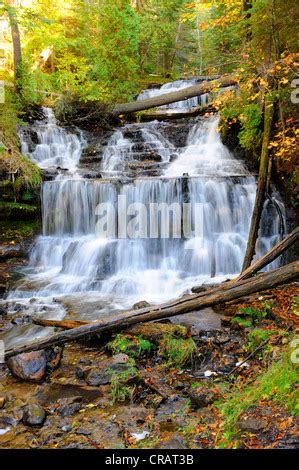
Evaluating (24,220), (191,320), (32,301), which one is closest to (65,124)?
(24,220)

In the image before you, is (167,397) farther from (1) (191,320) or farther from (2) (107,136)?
(2) (107,136)

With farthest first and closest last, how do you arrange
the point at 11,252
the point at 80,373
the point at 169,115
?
1. the point at 169,115
2. the point at 11,252
3. the point at 80,373

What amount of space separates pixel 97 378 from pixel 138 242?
18.4ft

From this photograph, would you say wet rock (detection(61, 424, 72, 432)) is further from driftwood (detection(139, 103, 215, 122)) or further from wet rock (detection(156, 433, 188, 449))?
driftwood (detection(139, 103, 215, 122))

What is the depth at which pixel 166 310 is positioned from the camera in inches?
212

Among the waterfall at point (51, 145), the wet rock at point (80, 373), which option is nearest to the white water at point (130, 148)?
the waterfall at point (51, 145)

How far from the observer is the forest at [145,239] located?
4125mm

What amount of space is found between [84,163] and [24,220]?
331 centimetres

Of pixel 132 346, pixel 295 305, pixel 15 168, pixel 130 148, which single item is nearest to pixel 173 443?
→ pixel 132 346

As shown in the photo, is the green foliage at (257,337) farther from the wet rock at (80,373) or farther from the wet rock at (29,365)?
the wet rock at (29,365)

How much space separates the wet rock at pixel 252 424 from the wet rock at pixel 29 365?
9.70 feet

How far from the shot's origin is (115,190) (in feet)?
35.6

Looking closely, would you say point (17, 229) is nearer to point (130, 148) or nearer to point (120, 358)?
point (130, 148)

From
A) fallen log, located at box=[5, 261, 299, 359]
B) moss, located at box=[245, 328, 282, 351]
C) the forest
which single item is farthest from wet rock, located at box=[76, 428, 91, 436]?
moss, located at box=[245, 328, 282, 351]
